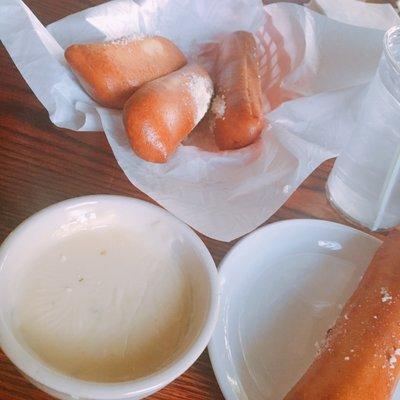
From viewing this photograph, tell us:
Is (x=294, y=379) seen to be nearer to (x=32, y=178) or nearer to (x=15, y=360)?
(x=15, y=360)

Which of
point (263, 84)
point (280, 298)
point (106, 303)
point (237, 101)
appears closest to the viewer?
point (106, 303)

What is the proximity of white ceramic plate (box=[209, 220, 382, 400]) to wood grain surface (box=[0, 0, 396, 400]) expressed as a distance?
48 mm

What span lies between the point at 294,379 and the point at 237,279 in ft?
0.40

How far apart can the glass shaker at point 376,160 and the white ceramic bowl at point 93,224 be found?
→ 0.27 m

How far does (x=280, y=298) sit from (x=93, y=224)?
214 millimetres

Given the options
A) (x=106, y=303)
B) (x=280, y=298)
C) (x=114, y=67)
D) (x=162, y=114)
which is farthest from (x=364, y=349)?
(x=114, y=67)

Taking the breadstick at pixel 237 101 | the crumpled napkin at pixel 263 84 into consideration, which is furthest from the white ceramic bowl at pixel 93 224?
the breadstick at pixel 237 101

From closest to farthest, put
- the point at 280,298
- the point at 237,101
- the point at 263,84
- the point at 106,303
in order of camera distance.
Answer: the point at 106,303 → the point at 280,298 → the point at 237,101 → the point at 263,84

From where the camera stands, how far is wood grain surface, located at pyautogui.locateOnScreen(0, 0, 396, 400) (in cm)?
69

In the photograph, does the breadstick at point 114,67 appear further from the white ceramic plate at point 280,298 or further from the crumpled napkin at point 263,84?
the white ceramic plate at point 280,298

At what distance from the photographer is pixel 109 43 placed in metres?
0.83

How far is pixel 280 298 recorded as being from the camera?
648 millimetres

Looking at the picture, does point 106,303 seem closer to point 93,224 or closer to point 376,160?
point 93,224

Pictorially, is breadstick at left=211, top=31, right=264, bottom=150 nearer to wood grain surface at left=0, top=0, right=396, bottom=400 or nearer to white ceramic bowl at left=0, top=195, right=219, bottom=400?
wood grain surface at left=0, top=0, right=396, bottom=400
